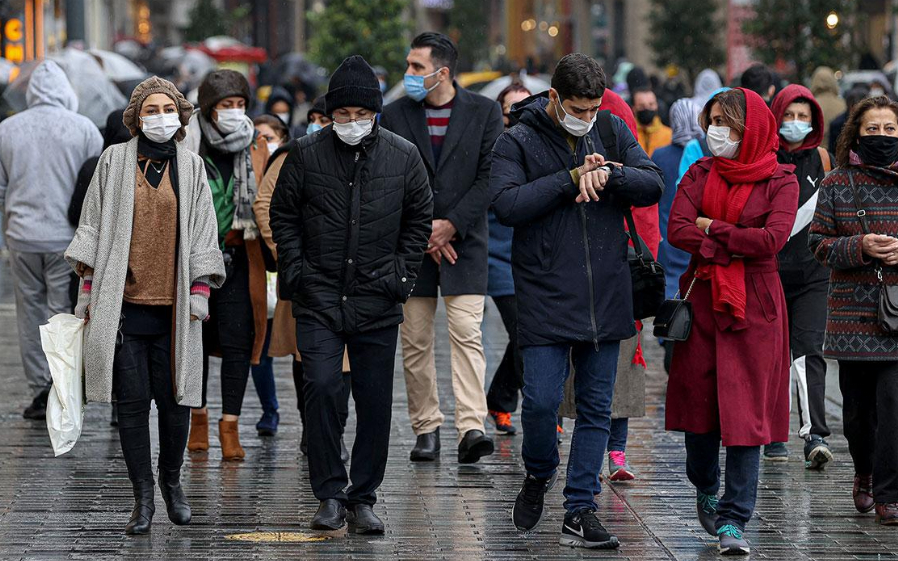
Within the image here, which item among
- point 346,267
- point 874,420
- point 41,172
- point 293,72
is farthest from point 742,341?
point 293,72

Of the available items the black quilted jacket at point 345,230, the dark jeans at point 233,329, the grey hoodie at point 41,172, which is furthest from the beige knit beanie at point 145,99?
the grey hoodie at point 41,172

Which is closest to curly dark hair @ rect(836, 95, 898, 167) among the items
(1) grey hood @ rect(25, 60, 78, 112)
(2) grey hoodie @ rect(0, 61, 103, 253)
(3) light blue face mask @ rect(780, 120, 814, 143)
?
(3) light blue face mask @ rect(780, 120, 814, 143)

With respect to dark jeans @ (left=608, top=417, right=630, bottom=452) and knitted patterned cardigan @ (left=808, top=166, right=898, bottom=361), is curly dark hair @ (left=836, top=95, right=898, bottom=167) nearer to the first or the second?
knitted patterned cardigan @ (left=808, top=166, right=898, bottom=361)

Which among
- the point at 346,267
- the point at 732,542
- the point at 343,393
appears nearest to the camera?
the point at 732,542

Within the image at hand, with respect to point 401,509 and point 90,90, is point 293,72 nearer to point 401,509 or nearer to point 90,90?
point 90,90

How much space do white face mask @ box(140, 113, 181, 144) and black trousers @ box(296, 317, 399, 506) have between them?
0.99 metres

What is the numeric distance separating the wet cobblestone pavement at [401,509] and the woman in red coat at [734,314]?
0.37m

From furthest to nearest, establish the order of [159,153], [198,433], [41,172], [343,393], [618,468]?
[41,172], [198,433], [618,468], [343,393], [159,153]

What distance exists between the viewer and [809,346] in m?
8.83

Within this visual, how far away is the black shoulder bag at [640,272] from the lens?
22.8ft

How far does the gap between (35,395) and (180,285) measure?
12.5 ft

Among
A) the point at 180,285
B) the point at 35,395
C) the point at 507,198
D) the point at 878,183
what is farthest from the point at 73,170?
the point at 878,183

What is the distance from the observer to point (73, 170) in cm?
1003

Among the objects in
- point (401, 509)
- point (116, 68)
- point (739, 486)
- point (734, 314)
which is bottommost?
point (401, 509)
